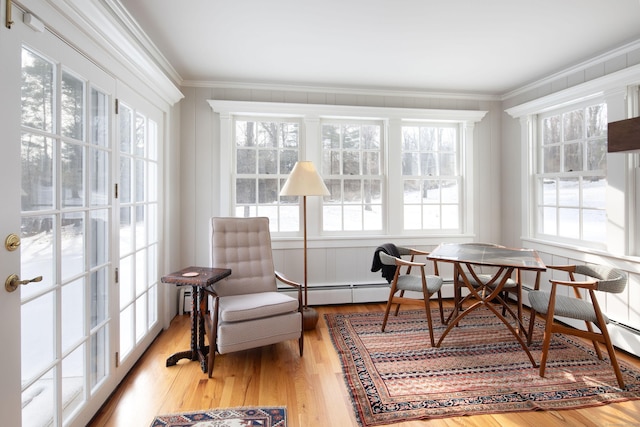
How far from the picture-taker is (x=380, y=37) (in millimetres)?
2740

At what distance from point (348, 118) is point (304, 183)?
1.29 metres

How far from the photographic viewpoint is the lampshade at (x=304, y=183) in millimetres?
3285

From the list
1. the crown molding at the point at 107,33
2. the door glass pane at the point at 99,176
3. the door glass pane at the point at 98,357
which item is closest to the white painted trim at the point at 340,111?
the crown molding at the point at 107,33

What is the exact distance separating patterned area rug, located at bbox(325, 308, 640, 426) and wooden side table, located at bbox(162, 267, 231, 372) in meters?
1.16

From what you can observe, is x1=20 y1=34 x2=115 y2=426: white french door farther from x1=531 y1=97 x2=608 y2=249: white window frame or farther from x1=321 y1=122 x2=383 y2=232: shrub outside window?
x1=531 y1=97 x2=608 y2=249: white window frame

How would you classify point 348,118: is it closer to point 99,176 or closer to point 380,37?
point 380,37

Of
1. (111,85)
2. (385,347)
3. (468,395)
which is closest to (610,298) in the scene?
(468,395)

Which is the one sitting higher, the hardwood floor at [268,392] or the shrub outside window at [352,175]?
the shrub outside window at [352,175]

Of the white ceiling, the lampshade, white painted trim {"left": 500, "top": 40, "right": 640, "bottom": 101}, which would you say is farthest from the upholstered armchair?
white painted trim {"left": 500, "top": 40, "right": 640, "bottom": 101}

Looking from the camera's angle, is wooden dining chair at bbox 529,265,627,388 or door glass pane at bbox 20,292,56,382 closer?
door glass pane at bbox 20,292,56,382

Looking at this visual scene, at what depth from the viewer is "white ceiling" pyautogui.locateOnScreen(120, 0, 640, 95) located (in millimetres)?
2314

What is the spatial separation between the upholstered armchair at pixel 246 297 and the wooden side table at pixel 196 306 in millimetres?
87

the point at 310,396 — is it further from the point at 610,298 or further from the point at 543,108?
the point at 543,108

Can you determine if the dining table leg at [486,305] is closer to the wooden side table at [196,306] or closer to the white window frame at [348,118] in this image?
the white window frame at [348,118]
